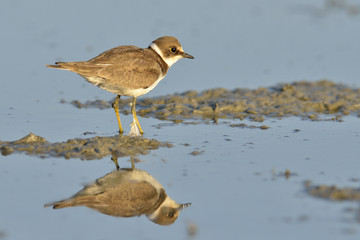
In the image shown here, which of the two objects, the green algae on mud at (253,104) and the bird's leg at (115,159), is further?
the green algae on mud at (253,104)

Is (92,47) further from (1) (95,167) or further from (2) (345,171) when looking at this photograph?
(2) (345,171)

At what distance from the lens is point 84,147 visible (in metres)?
7.21

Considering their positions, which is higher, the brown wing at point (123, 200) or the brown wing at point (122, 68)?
the brown wing at point (122, 68)

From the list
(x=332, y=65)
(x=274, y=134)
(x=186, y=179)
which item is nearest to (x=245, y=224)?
(x=186, y=179)

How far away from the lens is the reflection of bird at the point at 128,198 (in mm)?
5688

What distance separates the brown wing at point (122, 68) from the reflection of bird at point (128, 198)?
170 cm

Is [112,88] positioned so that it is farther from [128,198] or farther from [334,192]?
[334,192]

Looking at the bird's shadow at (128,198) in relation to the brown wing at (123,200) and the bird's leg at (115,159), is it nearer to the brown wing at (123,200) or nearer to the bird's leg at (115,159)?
the brown wing at (123,200)

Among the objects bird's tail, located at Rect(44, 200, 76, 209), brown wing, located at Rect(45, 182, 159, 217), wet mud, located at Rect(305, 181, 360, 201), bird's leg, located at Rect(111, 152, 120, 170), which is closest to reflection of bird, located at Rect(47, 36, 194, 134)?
bird's leg, located at Rect(111, 152, 120, 170)

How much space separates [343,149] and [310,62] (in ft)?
14.0

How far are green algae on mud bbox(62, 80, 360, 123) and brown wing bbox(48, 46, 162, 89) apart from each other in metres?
0.89

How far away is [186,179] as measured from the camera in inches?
252

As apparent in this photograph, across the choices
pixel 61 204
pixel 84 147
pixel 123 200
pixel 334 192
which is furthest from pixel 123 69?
pixel 334 192

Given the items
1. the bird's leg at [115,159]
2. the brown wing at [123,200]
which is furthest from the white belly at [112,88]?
the brown wing at [123,200]
